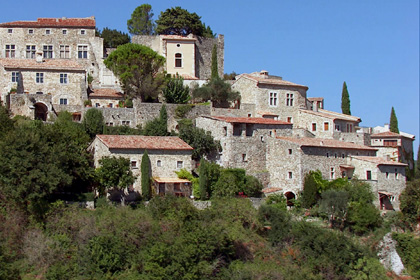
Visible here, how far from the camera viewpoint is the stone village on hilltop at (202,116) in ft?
151

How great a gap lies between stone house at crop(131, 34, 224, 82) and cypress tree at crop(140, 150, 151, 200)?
856 inches

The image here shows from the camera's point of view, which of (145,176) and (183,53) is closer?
(145,176)

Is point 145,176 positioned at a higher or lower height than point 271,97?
lower

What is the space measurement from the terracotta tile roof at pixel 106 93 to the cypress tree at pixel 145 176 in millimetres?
15302

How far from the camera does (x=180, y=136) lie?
48219mm

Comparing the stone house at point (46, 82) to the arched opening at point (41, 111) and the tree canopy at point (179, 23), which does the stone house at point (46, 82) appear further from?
the tree canopy at point (179, 23)

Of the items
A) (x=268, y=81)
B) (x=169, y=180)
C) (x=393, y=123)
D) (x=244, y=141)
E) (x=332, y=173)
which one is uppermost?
(x=268, y=81)

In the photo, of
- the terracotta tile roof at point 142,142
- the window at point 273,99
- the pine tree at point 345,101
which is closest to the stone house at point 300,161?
the terracotta tile roof at point 142,142

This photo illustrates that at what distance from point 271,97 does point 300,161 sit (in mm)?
11905

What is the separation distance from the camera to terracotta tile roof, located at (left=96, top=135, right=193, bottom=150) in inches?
1693

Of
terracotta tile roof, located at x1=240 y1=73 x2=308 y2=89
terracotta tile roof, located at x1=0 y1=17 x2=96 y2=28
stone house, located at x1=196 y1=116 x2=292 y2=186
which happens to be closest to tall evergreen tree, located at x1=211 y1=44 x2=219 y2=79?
terracotta tile roof, located at x1=240 y1=73 x2=308 y2=89

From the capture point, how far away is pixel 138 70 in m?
56.3

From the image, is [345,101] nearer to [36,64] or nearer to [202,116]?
[202,116]

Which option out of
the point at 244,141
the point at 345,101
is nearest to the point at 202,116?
the point at 244,141
